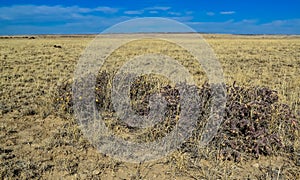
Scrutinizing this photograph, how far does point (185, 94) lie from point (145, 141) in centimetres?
110

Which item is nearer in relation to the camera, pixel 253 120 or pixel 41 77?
pixel 253 120

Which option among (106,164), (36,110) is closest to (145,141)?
(106,164)

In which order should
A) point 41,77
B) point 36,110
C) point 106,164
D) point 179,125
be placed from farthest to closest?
point 41,77 → point 36,110 → point 179,125 → point 106,164

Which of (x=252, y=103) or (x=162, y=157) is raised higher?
(x=252, y=103)

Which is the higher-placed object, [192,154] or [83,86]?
[83,86]

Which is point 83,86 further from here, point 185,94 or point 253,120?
point 253,120

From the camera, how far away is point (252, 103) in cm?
461

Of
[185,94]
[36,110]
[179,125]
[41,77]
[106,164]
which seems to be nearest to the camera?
[106,164]

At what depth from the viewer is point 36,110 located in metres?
6.02

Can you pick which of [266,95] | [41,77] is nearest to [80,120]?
[266,95]

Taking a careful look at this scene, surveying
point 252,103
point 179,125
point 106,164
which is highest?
point 252,103

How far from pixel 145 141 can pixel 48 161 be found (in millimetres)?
1367

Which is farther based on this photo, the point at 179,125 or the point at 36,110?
the point at 36,110

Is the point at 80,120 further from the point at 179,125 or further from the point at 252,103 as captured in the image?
the point at 252,103
